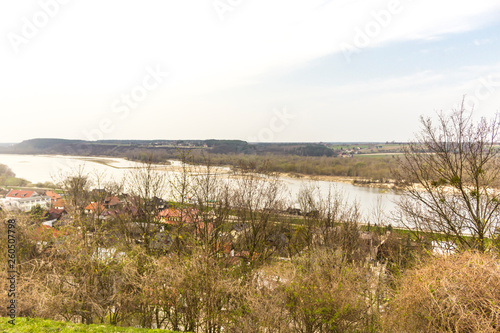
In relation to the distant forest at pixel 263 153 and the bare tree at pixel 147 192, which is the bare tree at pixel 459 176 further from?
the distant forest at pixel 263 153

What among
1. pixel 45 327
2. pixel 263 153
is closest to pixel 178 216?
pixel 45 327

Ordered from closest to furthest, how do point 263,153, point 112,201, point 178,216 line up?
1. point 178,216
2. point 112,201
3. point 263,153

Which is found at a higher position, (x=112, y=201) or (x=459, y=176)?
(x=459, y=176)

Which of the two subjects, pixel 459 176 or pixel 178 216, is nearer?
pixel 459 176

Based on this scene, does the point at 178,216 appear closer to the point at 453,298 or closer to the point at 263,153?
the point at 453,298

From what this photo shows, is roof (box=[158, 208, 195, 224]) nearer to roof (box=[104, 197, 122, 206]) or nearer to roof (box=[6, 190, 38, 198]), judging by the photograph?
roof (box=[104, 197, 122, 206])

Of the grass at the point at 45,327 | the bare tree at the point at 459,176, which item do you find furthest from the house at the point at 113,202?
the bare tree at the point at 459,176

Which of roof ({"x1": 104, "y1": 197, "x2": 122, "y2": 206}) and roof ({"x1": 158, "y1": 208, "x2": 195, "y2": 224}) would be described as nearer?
roof ({"x1": 158, "y1": 208, "x2": 195, "y2": 224})

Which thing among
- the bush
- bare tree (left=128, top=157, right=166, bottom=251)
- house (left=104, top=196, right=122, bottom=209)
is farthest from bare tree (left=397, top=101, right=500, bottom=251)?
house (left=104, top=196, right=122, bottom=209)

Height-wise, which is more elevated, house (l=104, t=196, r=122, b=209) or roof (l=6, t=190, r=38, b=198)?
house (l=104, t=196, r=122, b=209)

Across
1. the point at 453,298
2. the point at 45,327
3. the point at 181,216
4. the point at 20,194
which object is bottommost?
the point at 20,194
